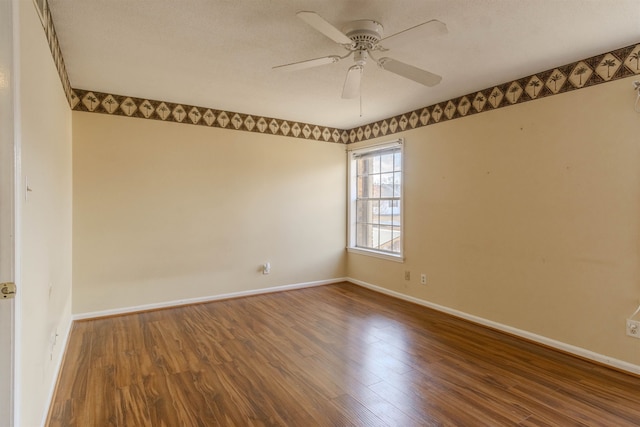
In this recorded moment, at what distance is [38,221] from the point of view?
1811 mm

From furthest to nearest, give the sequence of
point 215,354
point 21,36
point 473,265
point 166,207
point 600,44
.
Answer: point 166,207 → point 473,265 → point 215,354 → point 600,44 → point 21,36

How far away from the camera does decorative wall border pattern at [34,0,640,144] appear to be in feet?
8.44

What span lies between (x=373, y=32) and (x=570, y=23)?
1.29 m

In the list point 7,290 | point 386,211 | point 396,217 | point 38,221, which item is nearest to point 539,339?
point 396,217

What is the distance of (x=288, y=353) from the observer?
9.37ft

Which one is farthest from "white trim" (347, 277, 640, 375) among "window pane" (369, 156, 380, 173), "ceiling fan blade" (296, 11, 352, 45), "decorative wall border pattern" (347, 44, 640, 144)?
"ceiling fan blade" (296, 11, 352, 45)

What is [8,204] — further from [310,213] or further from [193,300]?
[310,213]

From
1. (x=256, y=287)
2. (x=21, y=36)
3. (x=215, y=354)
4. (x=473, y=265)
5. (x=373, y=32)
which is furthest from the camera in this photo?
(x=256, y=287)

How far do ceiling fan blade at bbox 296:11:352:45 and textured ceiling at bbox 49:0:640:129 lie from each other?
184 millimetres

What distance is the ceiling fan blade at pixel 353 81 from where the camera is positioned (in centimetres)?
235

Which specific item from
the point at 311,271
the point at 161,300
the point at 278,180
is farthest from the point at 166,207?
the point at 311,271

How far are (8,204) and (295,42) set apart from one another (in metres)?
1.95

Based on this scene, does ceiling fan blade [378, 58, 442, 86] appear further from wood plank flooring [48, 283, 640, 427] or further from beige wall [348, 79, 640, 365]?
wood plank flooring [48, 283, 640, 427]

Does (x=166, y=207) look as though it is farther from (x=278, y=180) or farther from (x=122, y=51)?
(x=122, y=51)
